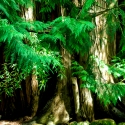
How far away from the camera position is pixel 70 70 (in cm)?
455

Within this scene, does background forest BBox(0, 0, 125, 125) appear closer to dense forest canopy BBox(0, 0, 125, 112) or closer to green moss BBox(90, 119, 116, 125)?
dense forest canopy BBox(0, 0, 125, 112)

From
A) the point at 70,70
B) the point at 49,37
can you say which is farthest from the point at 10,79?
the point at 49,37

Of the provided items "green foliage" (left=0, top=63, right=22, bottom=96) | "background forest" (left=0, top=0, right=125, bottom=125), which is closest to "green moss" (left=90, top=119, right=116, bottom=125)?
"background forest" (left=0, top=0, right=125, bottom=125)

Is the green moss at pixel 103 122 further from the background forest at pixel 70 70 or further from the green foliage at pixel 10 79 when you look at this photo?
the green foliage at pixel 10 79

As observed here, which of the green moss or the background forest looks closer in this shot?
the background forest

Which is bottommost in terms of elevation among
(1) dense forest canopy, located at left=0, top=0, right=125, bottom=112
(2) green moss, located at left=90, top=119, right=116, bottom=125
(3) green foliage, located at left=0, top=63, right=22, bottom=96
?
(2) green moss, located at left=90, top=119, right=116, bottom=125

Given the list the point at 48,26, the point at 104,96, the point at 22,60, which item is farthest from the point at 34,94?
the point at 22,60

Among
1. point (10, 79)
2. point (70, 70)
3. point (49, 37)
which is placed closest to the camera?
point (49, 37)

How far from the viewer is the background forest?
3.06 metres

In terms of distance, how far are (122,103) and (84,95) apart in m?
0.79

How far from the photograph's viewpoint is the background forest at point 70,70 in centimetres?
306

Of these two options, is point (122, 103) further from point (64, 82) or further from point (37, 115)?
point (37, 115)

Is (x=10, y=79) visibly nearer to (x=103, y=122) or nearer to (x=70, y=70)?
(x=70, y=70)

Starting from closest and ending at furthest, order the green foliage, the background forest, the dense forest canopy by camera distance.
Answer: the dense forest canopy → the background forest → the green foliage
